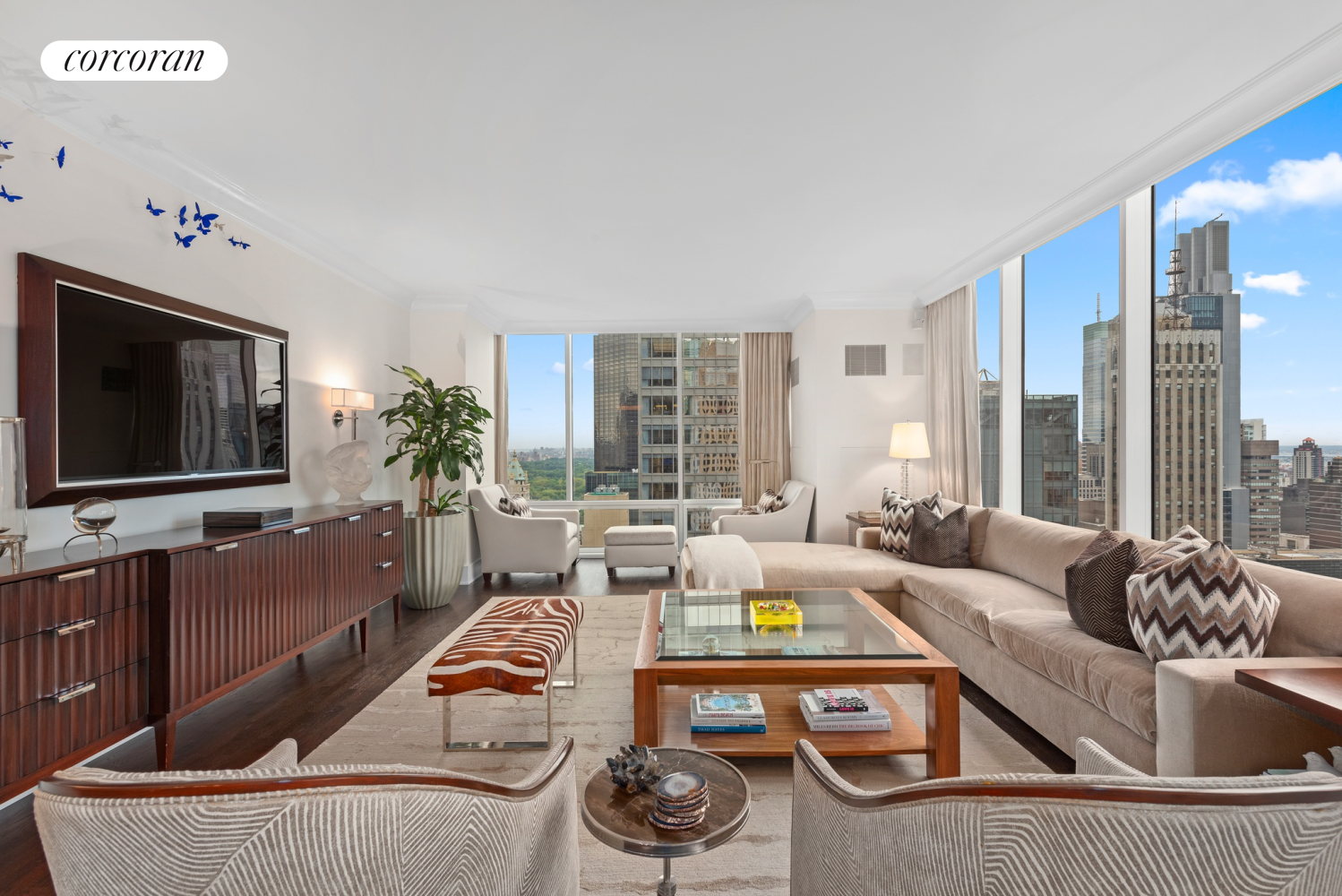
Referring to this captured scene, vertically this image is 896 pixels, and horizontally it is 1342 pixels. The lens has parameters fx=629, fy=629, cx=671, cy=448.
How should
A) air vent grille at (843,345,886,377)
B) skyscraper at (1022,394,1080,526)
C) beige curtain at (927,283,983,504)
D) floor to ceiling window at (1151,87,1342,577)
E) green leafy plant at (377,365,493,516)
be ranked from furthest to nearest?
air vent grille at (843,345,886,377) → beige curtain at (927,283,983,504) → green leafy plant at (377,365,493,516) → skyscraper at (1022,394,1080,526) → floor to ceiling window at (1151,87,1342,577)

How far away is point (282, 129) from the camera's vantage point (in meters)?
2.59

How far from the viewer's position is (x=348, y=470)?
154 inches

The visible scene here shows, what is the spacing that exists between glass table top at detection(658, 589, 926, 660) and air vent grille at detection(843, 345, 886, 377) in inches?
115

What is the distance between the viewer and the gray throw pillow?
222 inches

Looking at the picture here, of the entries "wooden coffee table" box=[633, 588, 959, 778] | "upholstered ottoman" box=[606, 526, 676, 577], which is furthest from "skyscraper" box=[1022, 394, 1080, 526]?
"upholstered ottoman" box=[606, 526, 676, 577]

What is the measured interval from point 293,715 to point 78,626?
3.61ft

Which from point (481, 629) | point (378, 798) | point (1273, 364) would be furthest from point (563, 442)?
point (378, 798)

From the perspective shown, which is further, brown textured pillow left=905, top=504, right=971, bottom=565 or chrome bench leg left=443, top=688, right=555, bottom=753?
brown textured pillow left=905, top=504, right=971, bottom=565

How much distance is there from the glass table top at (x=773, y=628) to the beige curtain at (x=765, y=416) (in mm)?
3468

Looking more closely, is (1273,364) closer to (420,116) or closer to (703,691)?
(703,691)

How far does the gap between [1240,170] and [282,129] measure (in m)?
4.17

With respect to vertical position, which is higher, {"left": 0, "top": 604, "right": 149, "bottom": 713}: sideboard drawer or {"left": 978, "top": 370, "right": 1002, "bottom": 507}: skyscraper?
{"left": 978, "top": 370, "right": 1002, "bottom": 507}: skyscraper

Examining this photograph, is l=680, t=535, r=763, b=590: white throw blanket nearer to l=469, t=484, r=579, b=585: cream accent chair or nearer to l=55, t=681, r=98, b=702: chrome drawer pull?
l=469, t=484, r=579, b=585: cream accent chair

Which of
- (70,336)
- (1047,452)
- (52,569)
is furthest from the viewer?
(1047,452)
